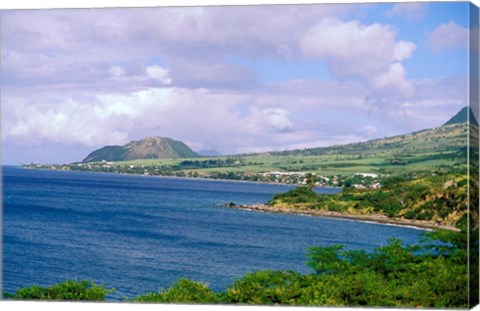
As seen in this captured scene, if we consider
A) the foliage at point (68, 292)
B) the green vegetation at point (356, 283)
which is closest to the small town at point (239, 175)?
the green vegetation at point (356, 283)

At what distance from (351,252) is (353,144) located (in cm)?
119

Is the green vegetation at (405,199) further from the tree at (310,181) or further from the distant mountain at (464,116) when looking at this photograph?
the distant mountain at (464,116)

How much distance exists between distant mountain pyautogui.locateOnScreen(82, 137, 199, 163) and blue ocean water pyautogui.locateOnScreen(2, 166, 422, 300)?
25cm

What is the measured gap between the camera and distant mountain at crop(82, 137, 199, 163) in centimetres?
1158

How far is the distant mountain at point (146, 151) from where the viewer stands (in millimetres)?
11578

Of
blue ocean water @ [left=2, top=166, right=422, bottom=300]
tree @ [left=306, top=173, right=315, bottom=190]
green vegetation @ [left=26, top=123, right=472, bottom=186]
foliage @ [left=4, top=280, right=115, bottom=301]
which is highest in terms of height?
green vegetation @ [left=26, top=123, right=472, bottom=186]

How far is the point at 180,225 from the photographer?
11.3m

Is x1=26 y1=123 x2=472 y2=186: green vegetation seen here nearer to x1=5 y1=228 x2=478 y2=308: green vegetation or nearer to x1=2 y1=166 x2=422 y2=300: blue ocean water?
x1=2 y1=166 x2=422 y2=300: blue ocean water

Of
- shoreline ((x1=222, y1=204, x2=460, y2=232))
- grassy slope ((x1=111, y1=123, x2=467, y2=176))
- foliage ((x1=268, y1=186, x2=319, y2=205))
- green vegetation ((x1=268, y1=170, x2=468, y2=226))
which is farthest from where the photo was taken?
foliage ((x1=268, y1=186, x2=319, y2=205))

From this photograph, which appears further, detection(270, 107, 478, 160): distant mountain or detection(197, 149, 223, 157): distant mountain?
detection(197, 149, 223, 157): distant mountain

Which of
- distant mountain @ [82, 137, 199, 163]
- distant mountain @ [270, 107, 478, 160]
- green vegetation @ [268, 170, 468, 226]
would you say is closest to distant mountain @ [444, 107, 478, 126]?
distant mountain @ [270, 107, 478, 160]

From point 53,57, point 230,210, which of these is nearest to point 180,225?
point 230,210

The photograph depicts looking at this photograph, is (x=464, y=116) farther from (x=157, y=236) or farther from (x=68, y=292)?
(x=68, y=292)

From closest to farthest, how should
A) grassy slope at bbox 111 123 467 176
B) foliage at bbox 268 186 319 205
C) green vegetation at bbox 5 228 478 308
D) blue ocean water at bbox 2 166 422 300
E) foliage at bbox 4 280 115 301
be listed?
green vegetation at bbox 5 228 478 308, grassy slope at bbox 111 123 467 176, foliage at bbox 4 280 115 301, blue ocean water at bbox 2 166 422 300, foliage at bbox 268 186 319 205
